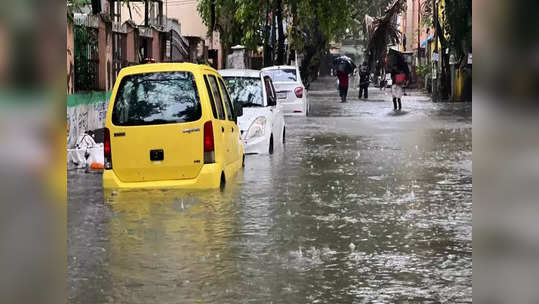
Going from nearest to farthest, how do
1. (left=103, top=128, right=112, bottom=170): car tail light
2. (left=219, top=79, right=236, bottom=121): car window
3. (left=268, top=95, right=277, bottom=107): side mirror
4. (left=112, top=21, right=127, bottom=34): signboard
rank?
(left=103, top=128, right=112, bottom=170): car tail light < (left=219, top=79, right=236, bottom=121): car window < (left=268, top=95, right=277, bottom=107): side mirror < (left=112, top=21, right=127, bottom=34): signboard

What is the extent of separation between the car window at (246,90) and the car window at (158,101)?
6.49 m

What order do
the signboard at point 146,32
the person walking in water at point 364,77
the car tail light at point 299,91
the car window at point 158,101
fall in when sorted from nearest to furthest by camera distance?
the car window at point 158,101
the signboard at point 146,32
the car tail light at point 299,91
the person walking in water at point 364,77

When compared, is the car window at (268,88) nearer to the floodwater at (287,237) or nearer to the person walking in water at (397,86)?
the floodwater at (287,237)

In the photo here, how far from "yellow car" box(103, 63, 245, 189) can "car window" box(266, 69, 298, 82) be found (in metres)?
20.7

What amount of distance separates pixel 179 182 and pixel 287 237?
349 centimetres

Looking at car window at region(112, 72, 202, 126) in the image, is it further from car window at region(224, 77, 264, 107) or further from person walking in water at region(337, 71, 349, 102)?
person walking in water at region(337, 71, 349, 102)

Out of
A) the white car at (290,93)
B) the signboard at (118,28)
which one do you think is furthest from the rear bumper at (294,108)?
the signboard at (118,28)

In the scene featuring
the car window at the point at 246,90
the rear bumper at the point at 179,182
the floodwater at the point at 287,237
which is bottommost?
the floodwater at the point at 287,237

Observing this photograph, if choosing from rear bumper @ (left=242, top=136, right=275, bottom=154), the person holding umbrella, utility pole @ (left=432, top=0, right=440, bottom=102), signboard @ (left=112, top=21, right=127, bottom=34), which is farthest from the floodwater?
the person holding umbrella

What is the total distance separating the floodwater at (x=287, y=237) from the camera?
708 centimetres

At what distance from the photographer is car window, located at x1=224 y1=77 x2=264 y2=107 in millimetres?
19031
